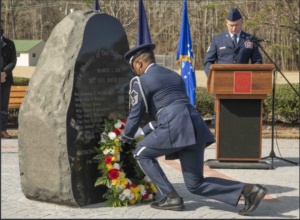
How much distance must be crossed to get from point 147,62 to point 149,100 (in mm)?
377

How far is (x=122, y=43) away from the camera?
276 inches

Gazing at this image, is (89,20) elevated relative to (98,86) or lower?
elevated

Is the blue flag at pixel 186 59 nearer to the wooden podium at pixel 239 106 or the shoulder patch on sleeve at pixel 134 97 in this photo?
the wooden podium at pixel 239 106

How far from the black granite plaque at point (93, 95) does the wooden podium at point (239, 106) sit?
2164 millimetres

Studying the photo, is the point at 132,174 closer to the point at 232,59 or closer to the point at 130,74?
the point at 130,74

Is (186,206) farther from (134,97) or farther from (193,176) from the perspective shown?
(134,97)

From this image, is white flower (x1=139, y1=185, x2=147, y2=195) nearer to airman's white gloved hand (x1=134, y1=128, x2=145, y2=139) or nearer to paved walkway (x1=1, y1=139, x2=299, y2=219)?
paved walkway (x1=1, y1=139, x2=299, y2=219)

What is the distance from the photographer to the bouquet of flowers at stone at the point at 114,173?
6555 mm

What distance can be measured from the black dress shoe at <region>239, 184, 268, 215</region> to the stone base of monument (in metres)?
1.55

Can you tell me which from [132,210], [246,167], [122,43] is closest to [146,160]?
[132,210]

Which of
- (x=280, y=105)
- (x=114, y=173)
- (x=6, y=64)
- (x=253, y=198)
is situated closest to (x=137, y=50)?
(x=114, y=173)

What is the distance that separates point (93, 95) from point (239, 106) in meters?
3.10

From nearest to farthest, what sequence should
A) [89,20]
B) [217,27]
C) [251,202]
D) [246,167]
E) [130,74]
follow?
[251,202]
[89,20]
[130,74]
[246,167]
[217,27]

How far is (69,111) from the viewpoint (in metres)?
6.32
